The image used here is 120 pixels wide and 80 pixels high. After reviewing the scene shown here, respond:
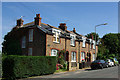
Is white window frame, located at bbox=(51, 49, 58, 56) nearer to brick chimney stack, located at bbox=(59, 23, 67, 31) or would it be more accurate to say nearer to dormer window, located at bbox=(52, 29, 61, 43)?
dormer window, located at bbox=(52, 29, 61, 43)

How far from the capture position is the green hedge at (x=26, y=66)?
47.6 feet

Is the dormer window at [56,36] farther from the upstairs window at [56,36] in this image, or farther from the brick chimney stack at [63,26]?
the brick chimney stack at [63,26]

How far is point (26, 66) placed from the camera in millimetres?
16031

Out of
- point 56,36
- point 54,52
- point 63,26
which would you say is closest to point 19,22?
point 56,36

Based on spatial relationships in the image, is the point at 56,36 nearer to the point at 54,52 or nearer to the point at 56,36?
the point at 56,36

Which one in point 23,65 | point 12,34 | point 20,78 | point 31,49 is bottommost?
point 20,78

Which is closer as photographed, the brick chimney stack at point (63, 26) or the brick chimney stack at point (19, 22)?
the brick chimney stack at point (19, 22)

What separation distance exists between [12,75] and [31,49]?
12.3 m

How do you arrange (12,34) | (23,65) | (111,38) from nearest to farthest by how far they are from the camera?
(23,65) < (12,34) < (111,38)

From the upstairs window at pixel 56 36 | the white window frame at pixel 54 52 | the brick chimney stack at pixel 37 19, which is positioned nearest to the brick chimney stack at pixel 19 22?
the brick chimney stack at pixel 37 19

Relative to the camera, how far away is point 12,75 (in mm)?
14414

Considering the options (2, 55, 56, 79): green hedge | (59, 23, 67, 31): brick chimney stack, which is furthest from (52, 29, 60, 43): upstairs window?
(2, 55, 56, 79): green hedge

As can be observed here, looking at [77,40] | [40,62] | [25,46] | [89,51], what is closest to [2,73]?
[40,62]

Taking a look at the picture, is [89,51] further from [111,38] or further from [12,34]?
[111,38]
